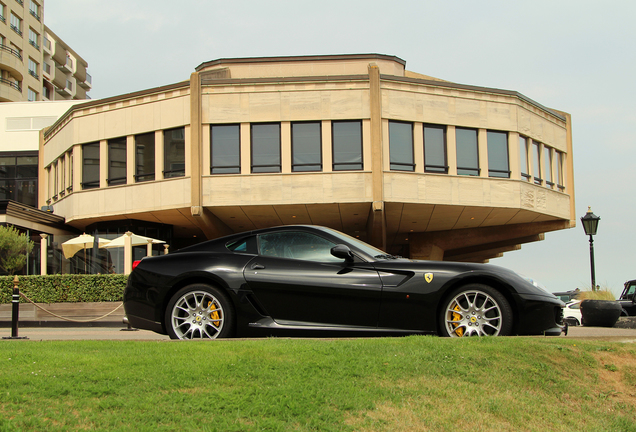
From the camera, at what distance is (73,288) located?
21.1 meters

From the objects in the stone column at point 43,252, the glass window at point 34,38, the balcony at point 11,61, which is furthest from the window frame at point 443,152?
the glass window at point 34,38

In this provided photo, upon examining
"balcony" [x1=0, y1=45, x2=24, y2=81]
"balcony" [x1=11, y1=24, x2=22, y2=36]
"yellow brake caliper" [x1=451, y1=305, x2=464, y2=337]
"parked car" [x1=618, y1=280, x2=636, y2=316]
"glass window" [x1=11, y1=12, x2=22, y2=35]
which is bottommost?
"parked car" [x1=618, y1=280, x2=636, y2=316]

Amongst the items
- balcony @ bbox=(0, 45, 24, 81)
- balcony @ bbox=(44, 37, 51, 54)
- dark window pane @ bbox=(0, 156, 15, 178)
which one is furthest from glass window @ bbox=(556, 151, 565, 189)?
balcony @ bbox=(44, 37, 51, 54)

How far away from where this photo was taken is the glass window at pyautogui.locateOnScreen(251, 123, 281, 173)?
26516 millimetres

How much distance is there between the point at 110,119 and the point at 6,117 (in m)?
18.3

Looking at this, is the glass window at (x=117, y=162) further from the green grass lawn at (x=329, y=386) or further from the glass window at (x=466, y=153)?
the green grass lawn at (x=329, y=386)

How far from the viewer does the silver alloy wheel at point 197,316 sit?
6.93 metres

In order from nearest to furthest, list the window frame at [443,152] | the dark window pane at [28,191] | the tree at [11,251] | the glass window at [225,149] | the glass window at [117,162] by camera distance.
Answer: the tree at [11,251] < the glass window at [225,149] < the window frame at [443,152] < the glass window at [117,162] < the dark window pane at [28,191]

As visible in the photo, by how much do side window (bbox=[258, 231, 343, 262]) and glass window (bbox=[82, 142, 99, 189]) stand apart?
2382 cm

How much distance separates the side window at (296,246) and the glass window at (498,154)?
22122 millimetres

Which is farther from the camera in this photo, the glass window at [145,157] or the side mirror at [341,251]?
the glass window at [145,157]

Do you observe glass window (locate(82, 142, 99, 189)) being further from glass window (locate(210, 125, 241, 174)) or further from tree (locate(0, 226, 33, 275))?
glass window (locate(210, 125, 241, 174))

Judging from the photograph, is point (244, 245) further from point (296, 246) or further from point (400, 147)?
point (400, 147)

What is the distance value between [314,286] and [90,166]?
25.1 m
